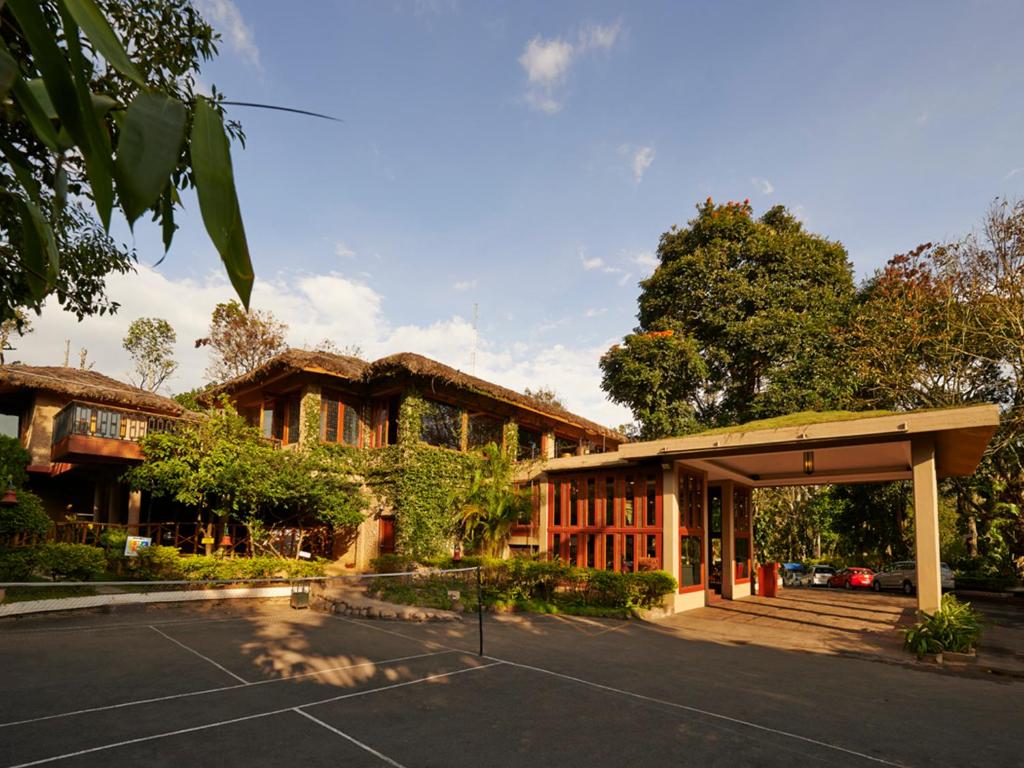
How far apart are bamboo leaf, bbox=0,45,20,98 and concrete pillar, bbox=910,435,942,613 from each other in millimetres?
14157

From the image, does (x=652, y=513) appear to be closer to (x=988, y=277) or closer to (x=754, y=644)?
(x=754, y=644)

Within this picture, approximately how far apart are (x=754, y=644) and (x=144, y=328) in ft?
133

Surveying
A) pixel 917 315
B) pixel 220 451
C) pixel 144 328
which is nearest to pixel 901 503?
pixel 917 315

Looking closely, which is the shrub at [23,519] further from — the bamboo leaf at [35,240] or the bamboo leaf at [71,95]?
the bamboo leaf at [71,95]

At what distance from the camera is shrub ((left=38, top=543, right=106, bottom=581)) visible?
14336 mm

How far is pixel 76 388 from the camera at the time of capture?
22.9 meters

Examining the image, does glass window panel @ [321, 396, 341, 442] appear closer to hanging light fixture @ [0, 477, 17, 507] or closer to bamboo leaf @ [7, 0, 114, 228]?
hanging light fixture @ [0, 477, 17, 507]

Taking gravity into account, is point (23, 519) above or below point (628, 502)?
below

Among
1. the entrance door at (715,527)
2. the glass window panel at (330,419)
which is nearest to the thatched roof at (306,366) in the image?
the glass window panel at (330,419)

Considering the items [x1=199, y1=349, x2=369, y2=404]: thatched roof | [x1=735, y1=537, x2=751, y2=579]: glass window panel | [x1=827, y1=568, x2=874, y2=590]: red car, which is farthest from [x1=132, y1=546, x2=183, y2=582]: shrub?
[x1=827, y1=568, x2=874, y2=590]: red car

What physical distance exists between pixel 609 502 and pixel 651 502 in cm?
139

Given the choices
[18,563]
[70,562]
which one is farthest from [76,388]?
[18,563]

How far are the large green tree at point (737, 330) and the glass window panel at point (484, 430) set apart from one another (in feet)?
19.2

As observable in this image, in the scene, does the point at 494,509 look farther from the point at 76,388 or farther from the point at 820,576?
the point at 820,576
